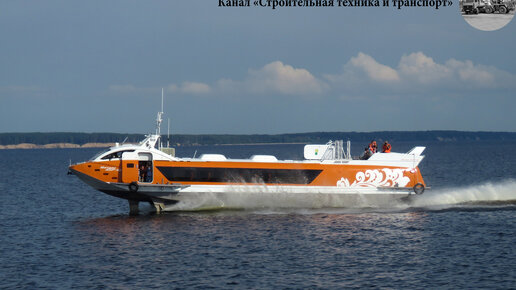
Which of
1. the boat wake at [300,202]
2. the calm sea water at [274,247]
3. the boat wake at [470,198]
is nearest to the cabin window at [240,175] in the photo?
the boat wake at [300,202]

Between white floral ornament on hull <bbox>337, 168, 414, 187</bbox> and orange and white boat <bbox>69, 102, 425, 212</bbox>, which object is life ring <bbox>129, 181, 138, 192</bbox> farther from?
white floral ornament on hull <bbox>337, 168, 414, 187</bbox>

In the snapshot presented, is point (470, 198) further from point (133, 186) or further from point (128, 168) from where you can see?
point (128, 168)

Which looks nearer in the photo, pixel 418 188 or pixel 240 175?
pixel 240 175

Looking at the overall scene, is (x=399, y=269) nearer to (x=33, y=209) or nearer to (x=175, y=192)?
(x=175, y=192)

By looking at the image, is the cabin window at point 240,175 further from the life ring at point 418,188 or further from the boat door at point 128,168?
the life ring at point 418,188

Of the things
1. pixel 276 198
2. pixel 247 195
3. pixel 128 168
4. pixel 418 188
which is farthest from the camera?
pixel 418 188

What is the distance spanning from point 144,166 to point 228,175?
4696 millimetres

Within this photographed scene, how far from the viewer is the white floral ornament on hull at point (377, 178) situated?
35156mm

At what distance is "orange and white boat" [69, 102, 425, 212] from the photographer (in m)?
33.5

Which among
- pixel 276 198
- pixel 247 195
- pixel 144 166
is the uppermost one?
Result: pixel 144 166

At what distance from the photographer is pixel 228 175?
34094 mm

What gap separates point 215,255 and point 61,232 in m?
10.2

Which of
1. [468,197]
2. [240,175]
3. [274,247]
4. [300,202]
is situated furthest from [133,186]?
[468,197]

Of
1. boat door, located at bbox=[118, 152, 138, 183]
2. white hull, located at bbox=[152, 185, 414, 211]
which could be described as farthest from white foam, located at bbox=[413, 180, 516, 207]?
boat door, located at bbox=[118, 152, 138, 183]
